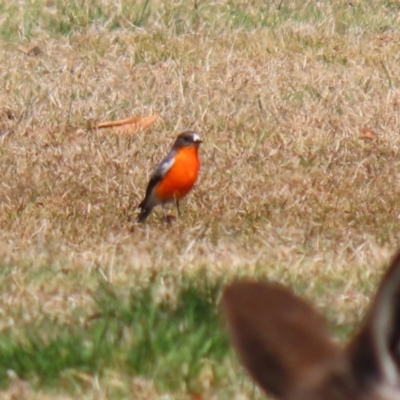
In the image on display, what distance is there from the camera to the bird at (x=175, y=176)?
18.6 feet

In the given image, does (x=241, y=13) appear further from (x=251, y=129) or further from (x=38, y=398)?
(x=38, y=398)

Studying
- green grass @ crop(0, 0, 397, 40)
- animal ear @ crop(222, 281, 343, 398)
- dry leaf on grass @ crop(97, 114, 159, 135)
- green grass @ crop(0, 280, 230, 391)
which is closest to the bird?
dry leaf on grass @ crop(97, 114, 159, 135)

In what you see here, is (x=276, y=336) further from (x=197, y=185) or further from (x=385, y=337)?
(x=197, y=185)

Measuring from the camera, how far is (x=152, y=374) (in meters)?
3.26

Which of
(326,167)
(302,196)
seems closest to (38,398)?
(302,196)

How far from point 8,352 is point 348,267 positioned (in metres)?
1.69

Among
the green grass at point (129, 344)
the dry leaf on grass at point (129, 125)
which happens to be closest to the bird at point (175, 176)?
the dry leaf on grass at point (129, 125)

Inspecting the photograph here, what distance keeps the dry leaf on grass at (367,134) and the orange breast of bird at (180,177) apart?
1.22 m

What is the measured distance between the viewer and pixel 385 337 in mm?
1110

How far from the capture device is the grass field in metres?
3.42

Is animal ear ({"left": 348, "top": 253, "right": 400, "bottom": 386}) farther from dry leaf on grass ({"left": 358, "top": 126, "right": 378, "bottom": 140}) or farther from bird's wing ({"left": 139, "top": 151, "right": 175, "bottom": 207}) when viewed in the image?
dry leaf on grass ({"left": 358, "top": 126, "right": 378, "bottom": 140})

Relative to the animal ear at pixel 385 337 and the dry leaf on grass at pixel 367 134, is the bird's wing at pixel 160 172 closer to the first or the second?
the dry leaf on grass at pixel 367 134

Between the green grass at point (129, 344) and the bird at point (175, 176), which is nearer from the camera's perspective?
the green grass at point (129, 344)

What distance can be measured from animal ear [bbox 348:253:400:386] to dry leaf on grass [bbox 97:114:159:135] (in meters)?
5.94
